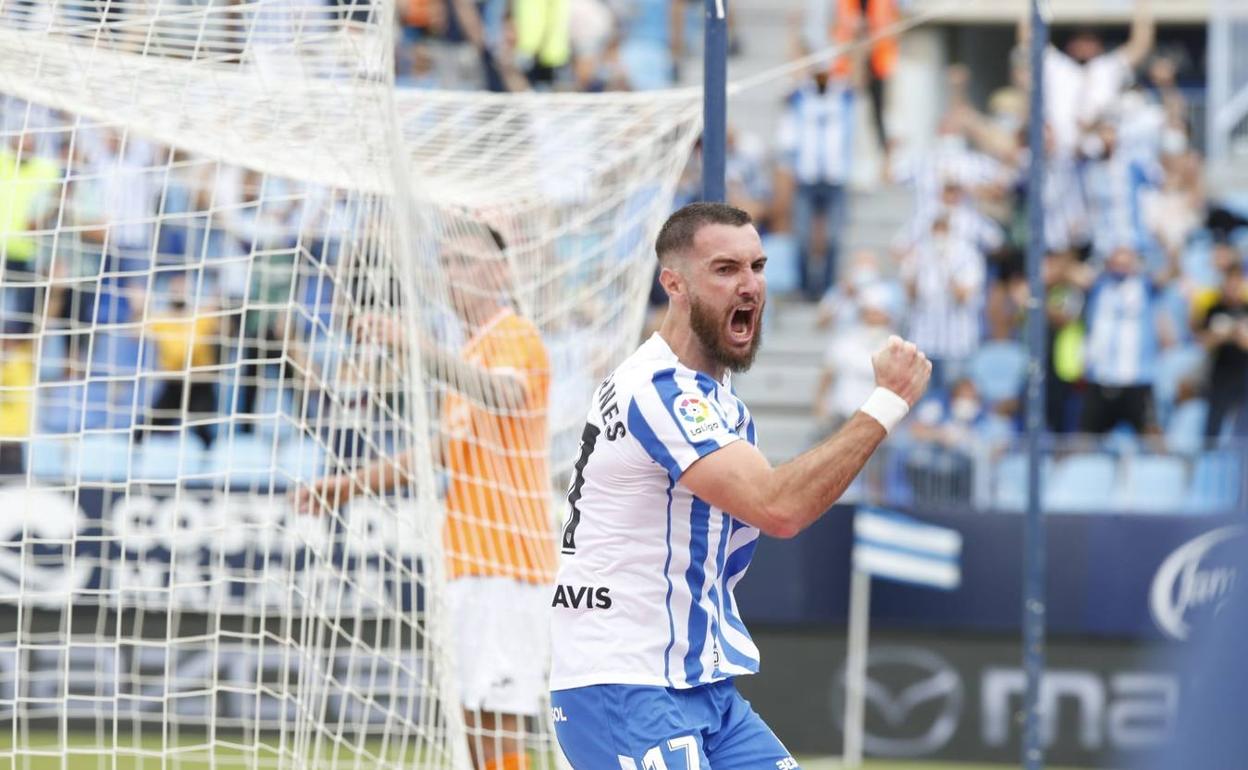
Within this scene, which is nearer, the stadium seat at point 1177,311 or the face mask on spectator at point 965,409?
the face mask on spectator at point 965,409

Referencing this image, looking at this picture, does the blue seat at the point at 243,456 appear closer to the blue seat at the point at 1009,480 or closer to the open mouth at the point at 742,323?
the blue seat at the point at 1009,480

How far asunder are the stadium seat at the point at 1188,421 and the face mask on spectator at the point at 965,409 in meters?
1.31

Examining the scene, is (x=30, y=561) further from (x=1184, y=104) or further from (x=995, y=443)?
(x=1184, y=104)

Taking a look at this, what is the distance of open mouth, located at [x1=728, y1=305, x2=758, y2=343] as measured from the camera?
4.37m

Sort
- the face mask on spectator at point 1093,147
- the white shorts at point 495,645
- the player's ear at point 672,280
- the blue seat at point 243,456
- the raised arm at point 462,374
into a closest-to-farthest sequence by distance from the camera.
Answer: the player's ear at point 672,280, the raised arm at point 462,374, the white shorts at point 495,645, the blue seat at point 243,456, the face mask on spectator at point 1093,147

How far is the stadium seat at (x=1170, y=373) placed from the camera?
13.3 metres

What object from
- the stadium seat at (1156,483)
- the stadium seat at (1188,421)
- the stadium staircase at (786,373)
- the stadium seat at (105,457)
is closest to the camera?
the stadium seat at (105,457)

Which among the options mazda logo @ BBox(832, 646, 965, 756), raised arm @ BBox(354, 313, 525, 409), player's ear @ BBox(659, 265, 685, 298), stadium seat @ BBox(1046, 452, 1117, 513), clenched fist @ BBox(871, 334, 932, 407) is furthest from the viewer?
stadium seat @ BBox(1046, 452, 1117, 513)

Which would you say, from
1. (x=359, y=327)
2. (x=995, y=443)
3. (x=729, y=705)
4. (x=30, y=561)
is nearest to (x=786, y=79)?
(x=995, y=443)

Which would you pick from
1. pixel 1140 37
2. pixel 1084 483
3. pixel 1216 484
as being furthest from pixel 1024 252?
pixel 1216 484

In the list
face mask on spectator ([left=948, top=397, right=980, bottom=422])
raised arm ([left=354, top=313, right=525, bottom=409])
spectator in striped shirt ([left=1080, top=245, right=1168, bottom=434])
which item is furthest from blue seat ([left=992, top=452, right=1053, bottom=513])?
raised arm ([left=354, top=313, right=525, bottom=409])

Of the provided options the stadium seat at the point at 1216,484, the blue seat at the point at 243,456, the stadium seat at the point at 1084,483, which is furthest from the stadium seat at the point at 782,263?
the blue seat at the point at 243,456

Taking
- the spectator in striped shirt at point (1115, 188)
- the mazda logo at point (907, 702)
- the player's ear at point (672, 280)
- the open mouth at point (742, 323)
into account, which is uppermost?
the spectator in striped shirt at point (1115, 188)

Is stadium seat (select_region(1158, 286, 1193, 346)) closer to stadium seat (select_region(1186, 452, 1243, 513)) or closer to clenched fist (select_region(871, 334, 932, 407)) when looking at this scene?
stadium seat (select_region(1186, 452, 1243, 513))
